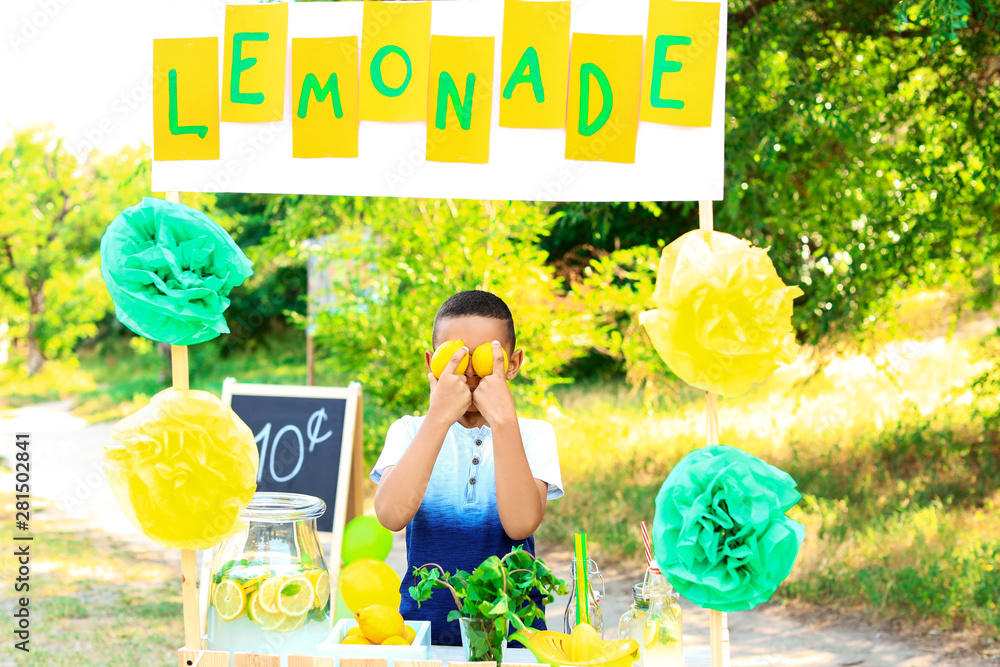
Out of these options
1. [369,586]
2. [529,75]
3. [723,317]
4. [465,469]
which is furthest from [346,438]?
[723,317]

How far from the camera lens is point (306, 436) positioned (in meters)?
4.00

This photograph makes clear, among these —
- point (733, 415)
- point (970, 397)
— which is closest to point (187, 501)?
point (733, 415)

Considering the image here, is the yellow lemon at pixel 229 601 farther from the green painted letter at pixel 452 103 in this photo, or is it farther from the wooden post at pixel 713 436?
the green painted letter at pixel 452 103

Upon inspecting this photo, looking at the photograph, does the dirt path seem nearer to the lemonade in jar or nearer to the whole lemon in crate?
the lemonade in jar

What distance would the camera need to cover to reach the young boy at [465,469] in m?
1.77

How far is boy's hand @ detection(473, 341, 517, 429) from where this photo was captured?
176cm

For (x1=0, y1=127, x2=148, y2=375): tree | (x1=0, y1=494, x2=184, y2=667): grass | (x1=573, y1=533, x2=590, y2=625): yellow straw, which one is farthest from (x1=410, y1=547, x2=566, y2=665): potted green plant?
(x1=0, y1=127, x2=148, y2=375): tree

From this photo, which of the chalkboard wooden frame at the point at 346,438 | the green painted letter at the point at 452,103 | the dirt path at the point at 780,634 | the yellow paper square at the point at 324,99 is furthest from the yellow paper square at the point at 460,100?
the chalkboard wooden frame at the point at 346,438

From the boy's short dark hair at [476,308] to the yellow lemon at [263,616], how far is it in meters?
0.72

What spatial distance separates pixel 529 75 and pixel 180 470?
1.06 m

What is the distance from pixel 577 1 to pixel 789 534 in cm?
114

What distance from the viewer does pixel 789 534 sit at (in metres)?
1.41

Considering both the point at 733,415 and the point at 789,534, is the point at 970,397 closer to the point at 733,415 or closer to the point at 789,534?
the point at 733,415

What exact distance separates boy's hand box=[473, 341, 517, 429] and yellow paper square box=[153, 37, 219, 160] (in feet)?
2.50
